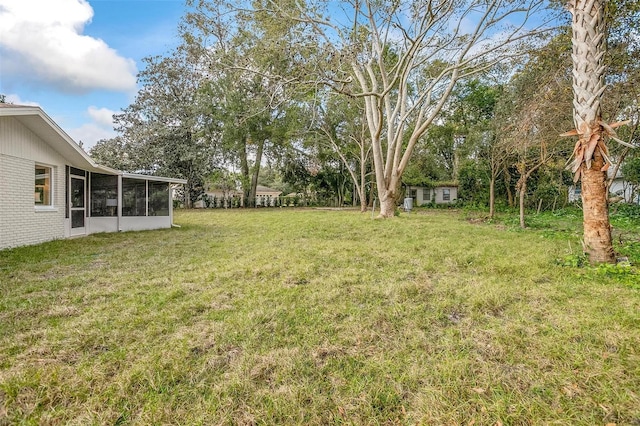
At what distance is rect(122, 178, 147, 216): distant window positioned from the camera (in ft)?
36.1

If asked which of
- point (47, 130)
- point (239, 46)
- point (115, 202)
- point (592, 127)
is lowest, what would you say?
point (115, 202)

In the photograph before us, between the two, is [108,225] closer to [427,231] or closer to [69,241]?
[69,241]

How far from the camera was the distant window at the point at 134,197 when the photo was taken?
11.0 meters

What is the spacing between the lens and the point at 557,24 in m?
9.16

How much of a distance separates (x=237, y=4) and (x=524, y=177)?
10407mm

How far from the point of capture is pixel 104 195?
34.7 feet

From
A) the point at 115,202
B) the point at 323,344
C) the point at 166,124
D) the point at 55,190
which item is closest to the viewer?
the point at 323,344

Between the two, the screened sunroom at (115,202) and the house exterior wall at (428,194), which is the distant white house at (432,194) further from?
the screened sunroom at (115,202)

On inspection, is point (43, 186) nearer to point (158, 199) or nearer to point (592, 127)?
point (158, 199)

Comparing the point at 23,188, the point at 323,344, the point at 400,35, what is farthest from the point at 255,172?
the point at 323,344

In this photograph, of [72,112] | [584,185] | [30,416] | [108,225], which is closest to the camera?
[30,416]

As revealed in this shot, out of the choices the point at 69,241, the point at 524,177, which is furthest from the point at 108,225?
the point at 524,177

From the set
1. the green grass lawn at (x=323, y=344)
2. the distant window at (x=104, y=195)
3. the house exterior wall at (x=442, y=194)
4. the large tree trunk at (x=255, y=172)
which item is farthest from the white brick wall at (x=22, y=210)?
the house exterior wall at (x=442, y=194)

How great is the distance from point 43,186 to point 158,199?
13.3 ft
